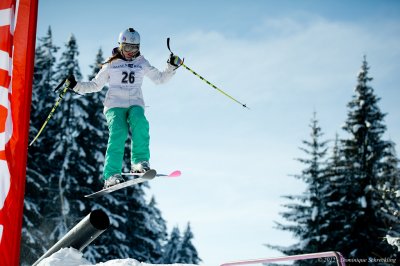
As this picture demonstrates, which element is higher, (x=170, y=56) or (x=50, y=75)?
(x=50, y=75)

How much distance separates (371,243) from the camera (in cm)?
2084

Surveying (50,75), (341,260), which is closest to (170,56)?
(341,260)

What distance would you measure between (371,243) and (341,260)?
1892 cm

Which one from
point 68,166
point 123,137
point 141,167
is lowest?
point 141,167

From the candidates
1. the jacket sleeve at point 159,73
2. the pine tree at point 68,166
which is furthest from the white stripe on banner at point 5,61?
the pine tree at point 68,166

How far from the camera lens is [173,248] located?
45.4 meters

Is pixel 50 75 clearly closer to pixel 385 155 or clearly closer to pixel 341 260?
pixel 385 155

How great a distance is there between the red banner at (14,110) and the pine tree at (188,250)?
3929 centimetres

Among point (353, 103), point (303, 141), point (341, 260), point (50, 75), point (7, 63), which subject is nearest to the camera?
point (341, 260)

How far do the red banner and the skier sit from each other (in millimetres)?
3101

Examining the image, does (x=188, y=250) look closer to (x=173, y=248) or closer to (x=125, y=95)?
(x=173, y=248)

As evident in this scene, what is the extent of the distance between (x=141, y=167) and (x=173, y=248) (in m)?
39.9

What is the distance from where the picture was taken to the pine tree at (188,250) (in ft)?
138

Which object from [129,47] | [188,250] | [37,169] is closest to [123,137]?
[129,47]
